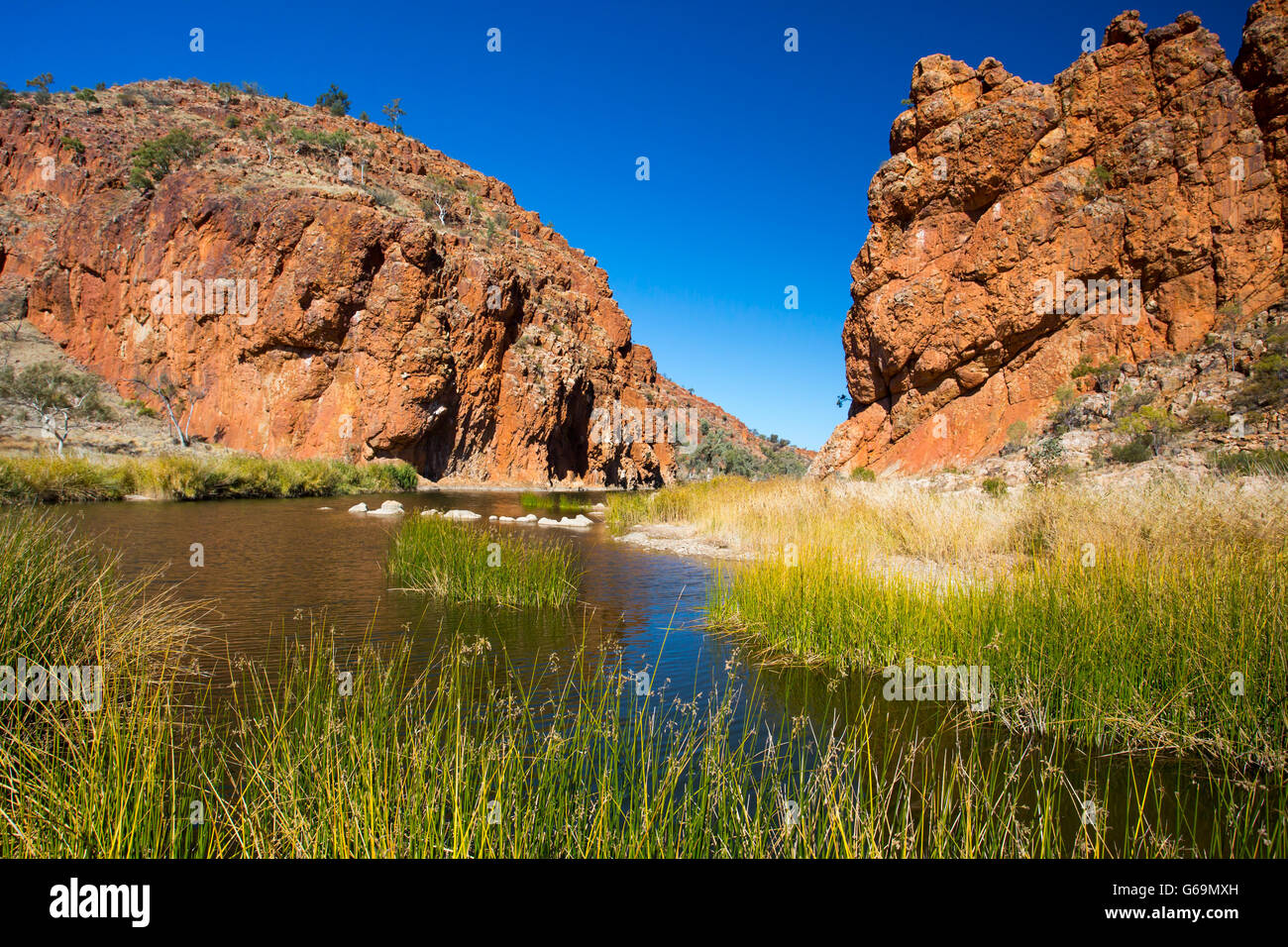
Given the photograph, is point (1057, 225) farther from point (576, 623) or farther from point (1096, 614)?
point (576, 623)

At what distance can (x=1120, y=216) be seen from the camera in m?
27.7

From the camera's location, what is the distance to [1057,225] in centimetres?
2875

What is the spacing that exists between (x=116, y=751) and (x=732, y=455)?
206 feet

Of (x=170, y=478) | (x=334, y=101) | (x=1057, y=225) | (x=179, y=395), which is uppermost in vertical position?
(x=334, y=101)

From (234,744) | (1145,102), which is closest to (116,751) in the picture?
(234,744)

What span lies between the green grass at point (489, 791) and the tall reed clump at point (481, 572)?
4040 mm

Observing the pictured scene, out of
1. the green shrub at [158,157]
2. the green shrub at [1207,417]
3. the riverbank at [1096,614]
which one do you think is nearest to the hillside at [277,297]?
the green shrub at [158,157]

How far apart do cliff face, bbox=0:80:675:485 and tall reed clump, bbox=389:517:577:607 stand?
124 ft

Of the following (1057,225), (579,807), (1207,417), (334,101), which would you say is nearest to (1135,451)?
(1207,417)

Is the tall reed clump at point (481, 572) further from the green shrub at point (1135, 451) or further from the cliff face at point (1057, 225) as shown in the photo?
the cliff face at point (1057, 225)

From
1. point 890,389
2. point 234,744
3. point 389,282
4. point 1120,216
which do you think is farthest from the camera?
point 389,282

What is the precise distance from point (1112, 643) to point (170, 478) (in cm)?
2836
